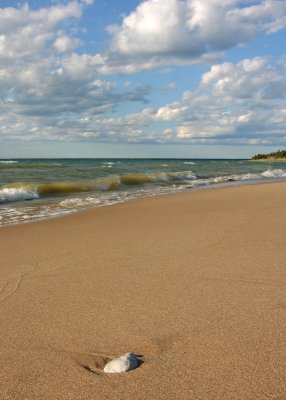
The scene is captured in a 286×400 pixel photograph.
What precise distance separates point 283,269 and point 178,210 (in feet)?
19.0

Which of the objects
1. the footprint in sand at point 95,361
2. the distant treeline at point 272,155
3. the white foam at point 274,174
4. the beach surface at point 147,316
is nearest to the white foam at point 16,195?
the beach surface at point 147,316

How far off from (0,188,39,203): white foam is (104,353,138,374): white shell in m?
11.8

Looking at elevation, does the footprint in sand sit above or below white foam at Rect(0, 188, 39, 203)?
below

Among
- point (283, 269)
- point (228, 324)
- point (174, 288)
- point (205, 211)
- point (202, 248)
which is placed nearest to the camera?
point (228, 324)

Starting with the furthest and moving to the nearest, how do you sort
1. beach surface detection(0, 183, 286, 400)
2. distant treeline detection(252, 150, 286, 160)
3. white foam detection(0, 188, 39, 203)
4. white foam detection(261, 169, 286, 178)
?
distant treeline detection(252, 150, 286, 160) < white foam detection(261, 169, 286, 178) < white foam detection(0, 188, 39, 203) < beach surface detection(0, 183, 286, 400)

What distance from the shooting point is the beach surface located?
2.36 meters

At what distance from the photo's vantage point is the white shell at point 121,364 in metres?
2.47

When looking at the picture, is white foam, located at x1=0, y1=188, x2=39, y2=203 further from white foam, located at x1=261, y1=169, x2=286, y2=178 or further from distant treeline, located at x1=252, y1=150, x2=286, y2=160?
distant treeline, located at x1=252, y1=150, x2=286, y2=160

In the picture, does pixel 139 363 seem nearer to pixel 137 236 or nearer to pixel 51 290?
pixel 51 290

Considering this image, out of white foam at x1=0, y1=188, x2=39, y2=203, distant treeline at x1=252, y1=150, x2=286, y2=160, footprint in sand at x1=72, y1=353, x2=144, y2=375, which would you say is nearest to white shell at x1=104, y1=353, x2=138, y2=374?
footprint in sand at x1=72, y1=353, x2=144, y2=375

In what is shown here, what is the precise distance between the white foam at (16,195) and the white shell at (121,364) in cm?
1180

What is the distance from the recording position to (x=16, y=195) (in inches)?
566

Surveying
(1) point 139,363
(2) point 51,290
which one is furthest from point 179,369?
(2) point 51,290

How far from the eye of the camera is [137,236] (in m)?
6.65
